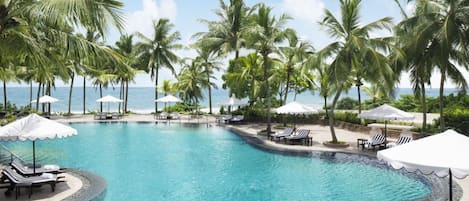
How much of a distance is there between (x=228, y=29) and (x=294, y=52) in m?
8.46

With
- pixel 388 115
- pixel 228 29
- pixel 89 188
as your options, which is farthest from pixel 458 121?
pixel 228 29

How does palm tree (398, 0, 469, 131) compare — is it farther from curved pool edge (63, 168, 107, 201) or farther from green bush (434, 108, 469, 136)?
curved pool edge (63, 168, 107, 201)

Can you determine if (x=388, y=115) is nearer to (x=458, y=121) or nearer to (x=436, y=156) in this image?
(x=458, y=121)

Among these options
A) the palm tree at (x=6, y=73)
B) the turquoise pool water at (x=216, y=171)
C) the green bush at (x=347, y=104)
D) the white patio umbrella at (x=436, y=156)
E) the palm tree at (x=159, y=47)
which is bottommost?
the turquoise pool water at (x=216, y=171)

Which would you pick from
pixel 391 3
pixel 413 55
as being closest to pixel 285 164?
pixel 413 55

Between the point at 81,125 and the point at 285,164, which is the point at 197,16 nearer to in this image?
the point at 81,125

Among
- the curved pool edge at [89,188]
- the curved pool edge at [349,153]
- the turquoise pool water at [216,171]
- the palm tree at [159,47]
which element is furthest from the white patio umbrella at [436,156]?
the palm tree at [159,47]

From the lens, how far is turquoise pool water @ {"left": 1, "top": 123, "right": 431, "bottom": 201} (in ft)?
31.2

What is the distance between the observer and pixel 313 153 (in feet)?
46.5

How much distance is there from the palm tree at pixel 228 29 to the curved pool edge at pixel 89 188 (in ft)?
58.3

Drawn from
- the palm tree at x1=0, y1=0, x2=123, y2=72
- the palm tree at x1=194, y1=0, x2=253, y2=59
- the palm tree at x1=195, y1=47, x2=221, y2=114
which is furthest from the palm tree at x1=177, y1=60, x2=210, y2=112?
the palm tree at x1=0, y1=0, x2=123, y2=72

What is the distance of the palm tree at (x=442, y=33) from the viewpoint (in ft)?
45.3

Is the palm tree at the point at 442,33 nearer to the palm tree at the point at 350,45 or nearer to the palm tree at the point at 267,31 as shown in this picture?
the palm tree at the point at 350,45

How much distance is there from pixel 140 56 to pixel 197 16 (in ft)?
27.8
